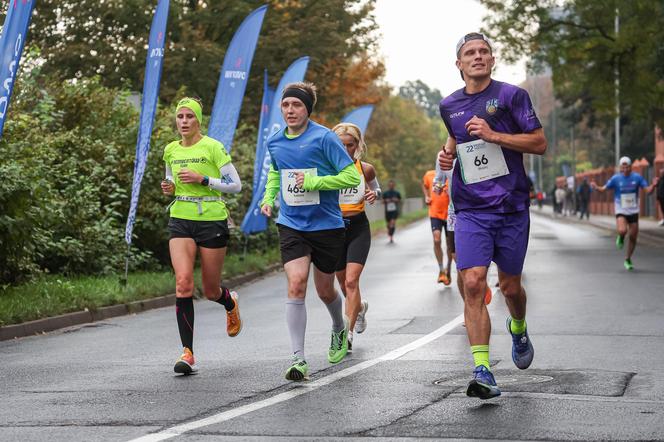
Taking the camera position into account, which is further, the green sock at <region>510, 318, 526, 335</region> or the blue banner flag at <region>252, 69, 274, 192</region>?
the blue banner flag at <region>252, 69, 274, 192</region>

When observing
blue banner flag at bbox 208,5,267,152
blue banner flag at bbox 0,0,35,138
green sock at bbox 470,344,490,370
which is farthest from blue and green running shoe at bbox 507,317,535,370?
blue banner flag at bbox 208,5,267,152

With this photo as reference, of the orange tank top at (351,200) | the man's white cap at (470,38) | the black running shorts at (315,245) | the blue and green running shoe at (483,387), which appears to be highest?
the man's white cap at (470,38)

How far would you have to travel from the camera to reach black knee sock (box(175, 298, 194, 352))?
8.83 metres

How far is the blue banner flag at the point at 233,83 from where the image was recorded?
64.8ft

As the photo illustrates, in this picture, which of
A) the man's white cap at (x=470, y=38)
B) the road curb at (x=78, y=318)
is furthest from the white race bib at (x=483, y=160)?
the road curb at (x=78, y=318)

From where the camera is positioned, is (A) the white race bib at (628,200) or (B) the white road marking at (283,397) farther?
(A) the white race bib at (628,200)

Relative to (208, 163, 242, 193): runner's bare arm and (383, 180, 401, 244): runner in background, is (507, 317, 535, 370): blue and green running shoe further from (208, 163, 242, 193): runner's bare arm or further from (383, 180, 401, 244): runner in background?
(383, 180, 401, 244): runner in background

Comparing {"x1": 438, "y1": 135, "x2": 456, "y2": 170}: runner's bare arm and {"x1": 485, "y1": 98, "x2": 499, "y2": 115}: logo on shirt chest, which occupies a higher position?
{"x1": 485, "y1": 98, "x2": 499, "y2": 115}: logo on shirt chest

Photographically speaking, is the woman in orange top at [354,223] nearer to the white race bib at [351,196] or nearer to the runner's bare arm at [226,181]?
the white race bib at [351,196]

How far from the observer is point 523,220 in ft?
24.0

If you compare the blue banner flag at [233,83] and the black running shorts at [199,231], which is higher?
the blue banner flag at [233,83]

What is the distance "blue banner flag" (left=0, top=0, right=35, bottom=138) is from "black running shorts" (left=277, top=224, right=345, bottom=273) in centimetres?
451

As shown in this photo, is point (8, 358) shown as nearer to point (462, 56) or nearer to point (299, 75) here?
point (462, 56)

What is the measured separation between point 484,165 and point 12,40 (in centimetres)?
621
